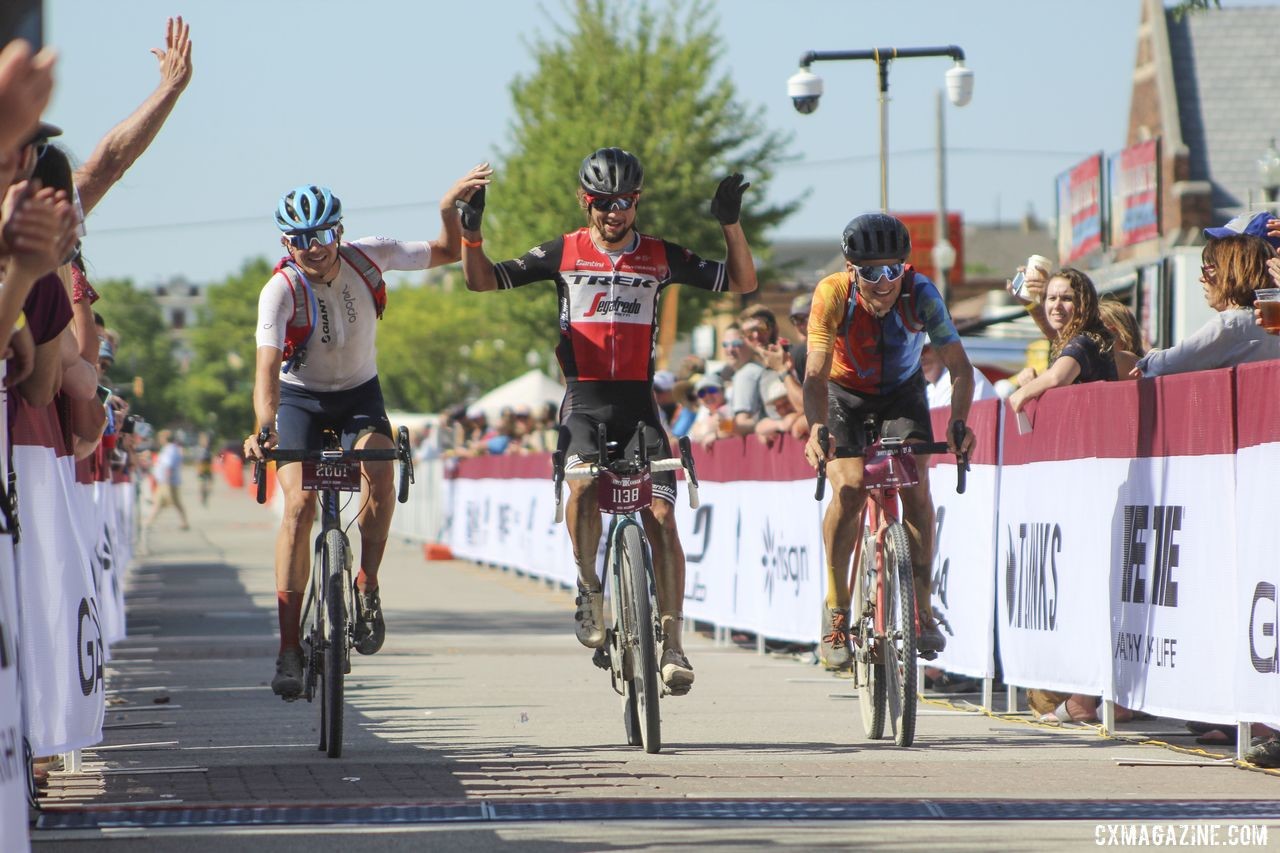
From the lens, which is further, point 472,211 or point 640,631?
point 472,211

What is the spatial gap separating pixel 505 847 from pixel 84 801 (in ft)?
5.97

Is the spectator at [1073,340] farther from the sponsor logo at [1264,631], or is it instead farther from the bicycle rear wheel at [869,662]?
the sponsor logo at [1264,631]

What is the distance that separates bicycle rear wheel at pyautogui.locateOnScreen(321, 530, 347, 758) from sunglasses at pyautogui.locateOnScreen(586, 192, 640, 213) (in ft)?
5.59

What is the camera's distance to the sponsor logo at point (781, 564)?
14094 millimetres

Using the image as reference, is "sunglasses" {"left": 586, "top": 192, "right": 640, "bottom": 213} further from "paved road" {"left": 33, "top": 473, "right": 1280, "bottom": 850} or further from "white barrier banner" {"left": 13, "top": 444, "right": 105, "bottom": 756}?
"white barrier banner" {"left": 13, "top": 444, "right": 105, "bottom": 756}

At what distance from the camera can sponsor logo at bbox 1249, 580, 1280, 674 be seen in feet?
25.2

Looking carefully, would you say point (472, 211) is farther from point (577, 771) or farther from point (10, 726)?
point (10, 726)

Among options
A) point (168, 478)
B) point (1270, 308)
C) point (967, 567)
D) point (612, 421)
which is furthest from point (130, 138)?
point (168, 478)

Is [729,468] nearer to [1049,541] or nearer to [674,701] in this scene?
[674,701]

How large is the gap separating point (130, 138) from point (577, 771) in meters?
2.79

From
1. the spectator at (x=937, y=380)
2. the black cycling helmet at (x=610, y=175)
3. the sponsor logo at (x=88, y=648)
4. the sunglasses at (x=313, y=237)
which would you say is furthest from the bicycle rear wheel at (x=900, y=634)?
the spectator at (x=937, y=380)

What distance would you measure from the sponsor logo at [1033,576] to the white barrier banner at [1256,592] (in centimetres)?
186

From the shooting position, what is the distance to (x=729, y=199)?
8719 mm

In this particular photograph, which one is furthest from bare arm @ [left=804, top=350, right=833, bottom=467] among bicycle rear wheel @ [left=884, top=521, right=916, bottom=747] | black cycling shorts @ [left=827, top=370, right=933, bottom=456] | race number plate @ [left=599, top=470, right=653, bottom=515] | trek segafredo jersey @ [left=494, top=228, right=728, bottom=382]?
race number plate @ [left=599, top=470, right=653, bottom=515]
